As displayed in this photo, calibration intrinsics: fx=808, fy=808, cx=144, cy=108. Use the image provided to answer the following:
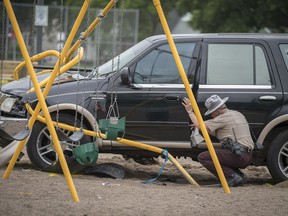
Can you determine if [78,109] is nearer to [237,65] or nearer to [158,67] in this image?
[158,67]

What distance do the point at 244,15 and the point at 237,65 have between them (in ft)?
96.1

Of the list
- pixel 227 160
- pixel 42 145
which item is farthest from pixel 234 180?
pixel 42 145

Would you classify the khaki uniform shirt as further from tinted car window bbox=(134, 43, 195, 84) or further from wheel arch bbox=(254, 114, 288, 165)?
tinted car window bbox=(134, 43, 195, 84)

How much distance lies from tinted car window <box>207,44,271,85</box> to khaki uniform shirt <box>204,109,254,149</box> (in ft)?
2.18

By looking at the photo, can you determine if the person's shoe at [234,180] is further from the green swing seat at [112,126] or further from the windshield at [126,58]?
the windshield at [126,58]

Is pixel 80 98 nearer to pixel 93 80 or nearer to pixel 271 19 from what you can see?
pixel 93 80

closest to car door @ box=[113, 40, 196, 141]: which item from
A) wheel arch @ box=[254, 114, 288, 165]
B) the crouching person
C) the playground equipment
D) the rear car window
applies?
the crouching person

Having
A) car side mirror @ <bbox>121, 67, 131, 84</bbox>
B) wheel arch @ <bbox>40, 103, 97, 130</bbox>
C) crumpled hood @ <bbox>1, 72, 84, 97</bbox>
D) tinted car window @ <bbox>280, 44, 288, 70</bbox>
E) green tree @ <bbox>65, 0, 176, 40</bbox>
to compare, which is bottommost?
green tree @ <bbox>65, 0, 176, 40</bbox>

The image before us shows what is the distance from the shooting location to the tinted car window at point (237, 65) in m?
10.7

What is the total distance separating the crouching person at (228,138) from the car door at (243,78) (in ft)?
1.05

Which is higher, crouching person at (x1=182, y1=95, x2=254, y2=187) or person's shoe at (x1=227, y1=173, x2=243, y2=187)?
crouching person at (x1=182, y1=95, x2=254, y2=187)

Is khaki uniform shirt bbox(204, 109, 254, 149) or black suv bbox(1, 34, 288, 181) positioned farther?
black suv bbox(1, 34, 288, 181)

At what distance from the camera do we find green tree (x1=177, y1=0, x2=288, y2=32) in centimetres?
3856

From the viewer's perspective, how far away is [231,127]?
10.2m
